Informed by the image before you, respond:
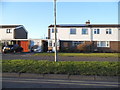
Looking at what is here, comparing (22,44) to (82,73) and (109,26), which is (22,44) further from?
(82,73)

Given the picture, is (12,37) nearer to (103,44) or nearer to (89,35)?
(89,35)

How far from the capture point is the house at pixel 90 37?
4041 cm

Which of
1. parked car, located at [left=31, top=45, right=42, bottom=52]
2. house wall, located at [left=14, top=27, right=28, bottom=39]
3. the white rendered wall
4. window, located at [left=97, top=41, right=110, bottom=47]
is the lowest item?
parked car, located at [left=31, top=45, right=42, bottom=52]

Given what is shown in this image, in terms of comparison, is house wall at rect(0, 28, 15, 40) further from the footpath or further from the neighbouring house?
the footpath

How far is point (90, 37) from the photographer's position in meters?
40.6

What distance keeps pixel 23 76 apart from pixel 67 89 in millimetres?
3663

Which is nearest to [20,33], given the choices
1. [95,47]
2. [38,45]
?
[38,45]

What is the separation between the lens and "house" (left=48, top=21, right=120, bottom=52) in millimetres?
40406

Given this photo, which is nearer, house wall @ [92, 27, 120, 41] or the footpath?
the footpath

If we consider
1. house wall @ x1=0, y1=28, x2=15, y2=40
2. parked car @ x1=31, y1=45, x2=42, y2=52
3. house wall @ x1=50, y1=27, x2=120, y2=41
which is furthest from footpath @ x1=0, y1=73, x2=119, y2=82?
house wall @ x1=0, y1=28, x2=15, y2=40

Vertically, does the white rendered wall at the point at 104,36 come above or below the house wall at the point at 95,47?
above

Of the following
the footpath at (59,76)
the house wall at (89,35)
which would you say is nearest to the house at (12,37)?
the house wall at (89,35)

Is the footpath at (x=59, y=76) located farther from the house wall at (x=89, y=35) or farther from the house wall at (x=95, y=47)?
the house wall at (x=89, y=35)

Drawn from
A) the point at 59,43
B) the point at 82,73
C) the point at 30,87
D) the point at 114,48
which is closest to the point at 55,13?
the point at 82,73
